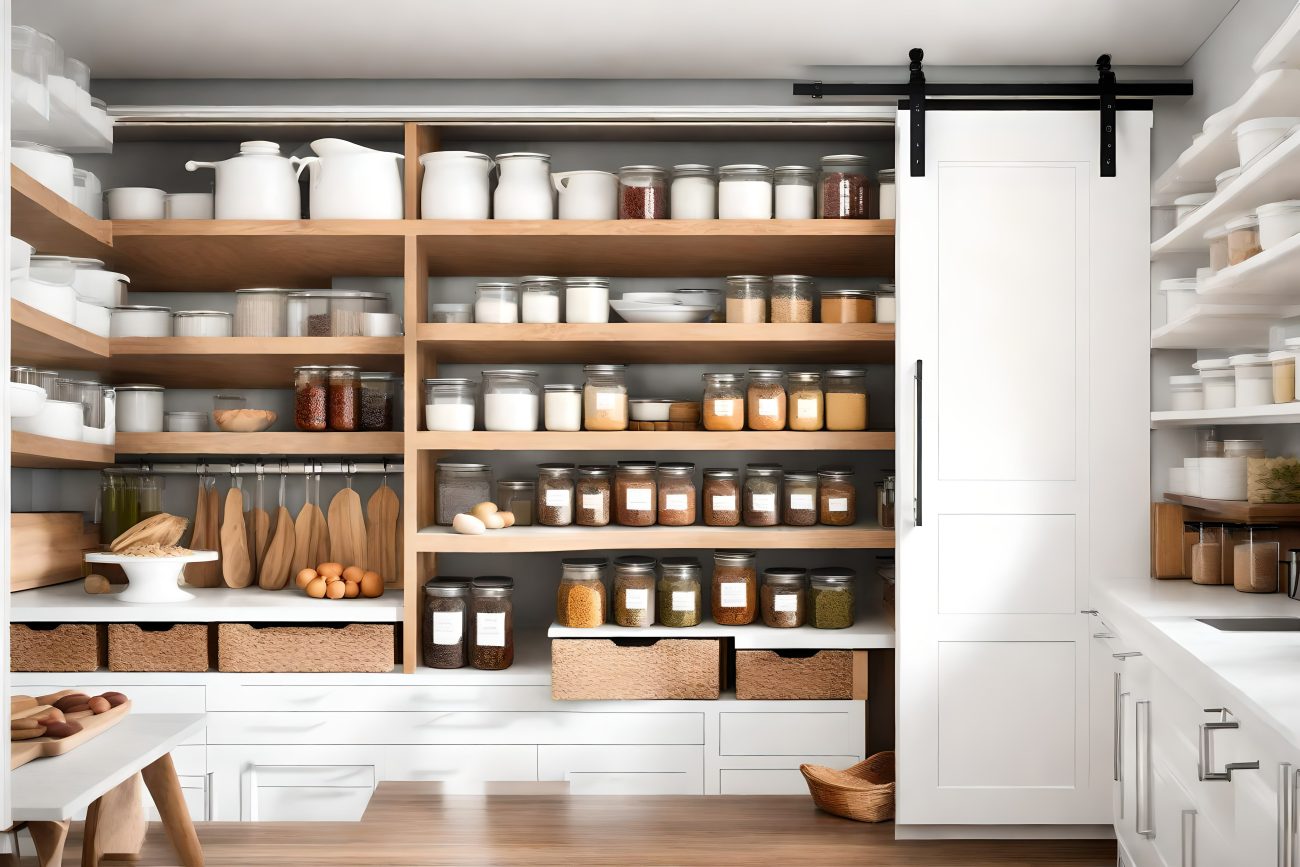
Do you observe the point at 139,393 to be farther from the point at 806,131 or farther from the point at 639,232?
the point at 806,131

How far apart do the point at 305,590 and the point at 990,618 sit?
1.98 meters

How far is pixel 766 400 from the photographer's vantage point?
2.95 metres

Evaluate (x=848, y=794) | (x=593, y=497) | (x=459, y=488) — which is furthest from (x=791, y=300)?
(x=848, y=794)

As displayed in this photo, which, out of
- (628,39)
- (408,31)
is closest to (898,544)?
(628,39)

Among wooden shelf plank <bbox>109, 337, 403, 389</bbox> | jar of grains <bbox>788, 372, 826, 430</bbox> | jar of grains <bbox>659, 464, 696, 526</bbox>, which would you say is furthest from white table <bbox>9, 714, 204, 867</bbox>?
jar of grains <bbox>788, 372, 826, 430</bbox>

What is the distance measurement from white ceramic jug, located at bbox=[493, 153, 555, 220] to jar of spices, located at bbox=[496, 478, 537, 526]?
81 cm

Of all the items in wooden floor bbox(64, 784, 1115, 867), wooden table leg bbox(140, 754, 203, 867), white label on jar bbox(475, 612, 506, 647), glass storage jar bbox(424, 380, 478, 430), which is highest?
glass storage jar bbox(424, 380, 478, 430)

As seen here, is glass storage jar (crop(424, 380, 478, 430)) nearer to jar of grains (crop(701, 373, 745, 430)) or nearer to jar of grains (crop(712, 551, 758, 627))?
jar of grains (crop(701, 373, 745, 430))

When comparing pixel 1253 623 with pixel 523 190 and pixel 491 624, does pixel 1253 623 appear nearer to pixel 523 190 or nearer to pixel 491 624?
pixel 491 624

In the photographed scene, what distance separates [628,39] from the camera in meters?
2.85

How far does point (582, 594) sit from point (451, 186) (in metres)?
1.22

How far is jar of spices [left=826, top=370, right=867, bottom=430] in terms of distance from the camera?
296 centimetres

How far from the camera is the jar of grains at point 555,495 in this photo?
9.87ft

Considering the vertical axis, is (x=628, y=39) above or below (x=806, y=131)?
above
